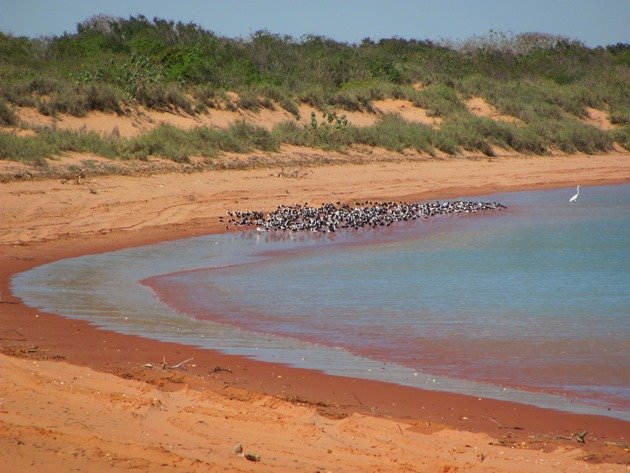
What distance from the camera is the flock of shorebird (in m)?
16.5

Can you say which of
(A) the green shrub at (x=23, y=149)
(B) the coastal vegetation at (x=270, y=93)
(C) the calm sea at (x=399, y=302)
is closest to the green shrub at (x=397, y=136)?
(B) the coastal vegetation at (x=270, y=93)

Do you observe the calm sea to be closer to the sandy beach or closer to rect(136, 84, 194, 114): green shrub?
the sandy beach

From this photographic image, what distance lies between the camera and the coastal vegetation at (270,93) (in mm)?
21500

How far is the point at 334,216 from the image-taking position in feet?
55.9

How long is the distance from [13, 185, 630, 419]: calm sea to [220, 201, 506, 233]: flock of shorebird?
0.54 meters

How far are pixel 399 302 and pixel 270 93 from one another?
18.2 m

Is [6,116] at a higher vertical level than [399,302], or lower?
higher

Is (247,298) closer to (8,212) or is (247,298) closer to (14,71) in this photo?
(8,212)

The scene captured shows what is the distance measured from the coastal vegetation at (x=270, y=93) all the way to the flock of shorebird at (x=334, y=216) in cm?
368

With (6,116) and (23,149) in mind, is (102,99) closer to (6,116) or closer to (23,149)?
(6,116)

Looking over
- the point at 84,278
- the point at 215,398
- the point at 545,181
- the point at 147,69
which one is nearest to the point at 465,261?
the point at 84,278

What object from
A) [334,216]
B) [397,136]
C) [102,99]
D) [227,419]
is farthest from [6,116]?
[227,419]

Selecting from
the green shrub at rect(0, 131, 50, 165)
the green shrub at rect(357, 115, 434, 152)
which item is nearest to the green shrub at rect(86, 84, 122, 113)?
the green shrub at rect(0, 131, 50, 165)

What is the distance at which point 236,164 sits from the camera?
2086 centimetres
